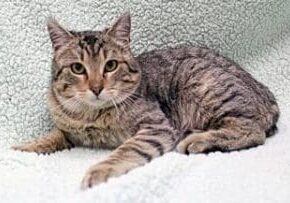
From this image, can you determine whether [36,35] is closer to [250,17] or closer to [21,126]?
[21,126]

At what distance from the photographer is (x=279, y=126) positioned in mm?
1711

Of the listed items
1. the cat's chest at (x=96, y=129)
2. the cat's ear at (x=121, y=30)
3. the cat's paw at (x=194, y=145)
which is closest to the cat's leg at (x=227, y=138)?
the cat's paw at (x=194, y=145)

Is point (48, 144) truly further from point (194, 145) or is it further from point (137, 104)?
point (194, 145)

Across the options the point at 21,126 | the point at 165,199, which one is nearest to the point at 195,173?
the point at 165,199

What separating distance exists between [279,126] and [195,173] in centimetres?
43

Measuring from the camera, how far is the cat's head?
60.4 inches

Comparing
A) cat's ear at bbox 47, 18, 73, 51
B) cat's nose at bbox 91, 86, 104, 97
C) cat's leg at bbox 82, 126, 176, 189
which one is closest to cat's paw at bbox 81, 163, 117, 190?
cat's leg at bbox 82, 126, 176, 189

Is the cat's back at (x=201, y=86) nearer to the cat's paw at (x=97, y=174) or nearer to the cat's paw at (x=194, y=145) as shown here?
the cat's paw at (x=194, y=145)

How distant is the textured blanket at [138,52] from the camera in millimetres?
1287

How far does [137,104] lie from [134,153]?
20 cm

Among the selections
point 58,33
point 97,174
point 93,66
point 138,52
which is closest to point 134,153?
point 97,174

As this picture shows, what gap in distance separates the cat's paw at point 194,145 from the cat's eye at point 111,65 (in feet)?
0.78

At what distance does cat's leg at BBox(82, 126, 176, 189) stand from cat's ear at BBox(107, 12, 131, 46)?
0.73ft

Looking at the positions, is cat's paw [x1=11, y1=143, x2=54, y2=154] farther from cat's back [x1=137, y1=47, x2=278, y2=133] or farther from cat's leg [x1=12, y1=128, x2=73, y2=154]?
cat's back [x1=137, y1=47, x2=278, y2=133]
